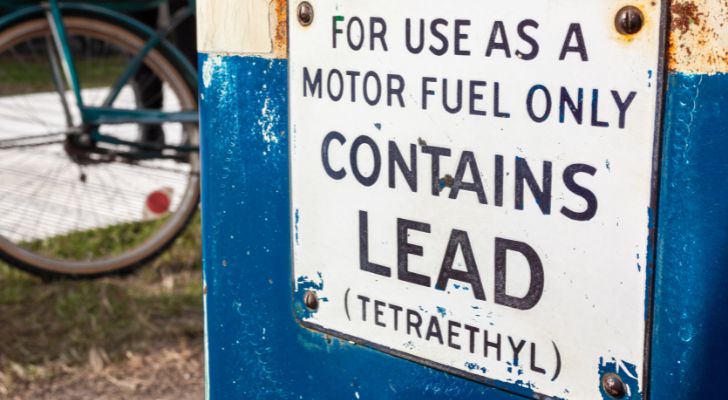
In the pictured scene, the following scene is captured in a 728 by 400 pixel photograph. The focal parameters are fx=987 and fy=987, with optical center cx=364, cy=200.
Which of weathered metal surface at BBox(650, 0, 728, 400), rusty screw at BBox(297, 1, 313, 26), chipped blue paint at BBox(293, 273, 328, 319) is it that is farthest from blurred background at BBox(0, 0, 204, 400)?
weathered metal surface at BBox(650, 0, 728, 400)

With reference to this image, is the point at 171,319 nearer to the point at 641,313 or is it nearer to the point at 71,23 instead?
the point at 71,23

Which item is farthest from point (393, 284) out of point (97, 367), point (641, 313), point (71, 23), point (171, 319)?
point (71, 23)

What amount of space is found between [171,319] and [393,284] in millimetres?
1865

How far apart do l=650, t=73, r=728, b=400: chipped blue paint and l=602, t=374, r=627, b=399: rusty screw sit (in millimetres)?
58

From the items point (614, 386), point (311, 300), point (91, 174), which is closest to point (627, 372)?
point (614, 386)

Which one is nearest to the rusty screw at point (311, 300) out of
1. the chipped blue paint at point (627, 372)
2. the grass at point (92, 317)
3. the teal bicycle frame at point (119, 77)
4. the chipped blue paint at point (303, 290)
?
the chipped blue paint at point (303, 290)

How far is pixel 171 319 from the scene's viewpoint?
307 cm

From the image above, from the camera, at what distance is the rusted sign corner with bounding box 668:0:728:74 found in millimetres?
1024

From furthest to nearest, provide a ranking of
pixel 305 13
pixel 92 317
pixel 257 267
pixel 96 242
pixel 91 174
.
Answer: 1. pixel 91 174
2. pixel 96 242
3. pixel 92 317
4. pixel 257 267
5. pixel 305 13

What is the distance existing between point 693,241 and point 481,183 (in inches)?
10.7

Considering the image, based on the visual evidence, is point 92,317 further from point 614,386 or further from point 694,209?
point 694,209

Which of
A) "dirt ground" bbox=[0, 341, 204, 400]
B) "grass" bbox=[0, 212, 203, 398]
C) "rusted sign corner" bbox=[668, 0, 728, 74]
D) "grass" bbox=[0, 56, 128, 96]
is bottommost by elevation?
"dirt ground" bbox=[0, 341, 204, 400]

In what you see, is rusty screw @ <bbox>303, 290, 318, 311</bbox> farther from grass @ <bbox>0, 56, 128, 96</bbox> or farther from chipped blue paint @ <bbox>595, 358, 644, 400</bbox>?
grass @ <bbox>0, 56, 128, 96</bbox>

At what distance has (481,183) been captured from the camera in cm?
123
